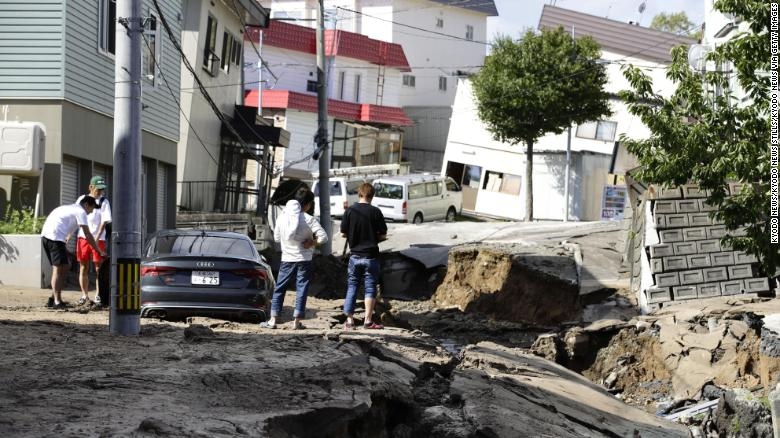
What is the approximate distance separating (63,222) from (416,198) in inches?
1123

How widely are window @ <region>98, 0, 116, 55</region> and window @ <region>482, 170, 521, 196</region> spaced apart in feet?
108

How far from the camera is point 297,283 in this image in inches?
531

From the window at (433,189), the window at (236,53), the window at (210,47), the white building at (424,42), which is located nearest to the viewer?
the window at (210,47)

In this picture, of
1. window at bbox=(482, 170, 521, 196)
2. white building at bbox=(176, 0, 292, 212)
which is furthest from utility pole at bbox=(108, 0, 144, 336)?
window at bbox=(482, 170, 521, 196)

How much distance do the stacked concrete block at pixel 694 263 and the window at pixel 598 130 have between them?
32.9m

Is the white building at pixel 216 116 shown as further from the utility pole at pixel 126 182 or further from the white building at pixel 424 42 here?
the white building at pixel 424 42

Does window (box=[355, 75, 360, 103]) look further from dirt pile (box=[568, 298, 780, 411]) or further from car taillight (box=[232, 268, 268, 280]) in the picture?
car taillight (box=[232, 268, 268, 280])

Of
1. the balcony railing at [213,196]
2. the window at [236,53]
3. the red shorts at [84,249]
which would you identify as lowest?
the red shorts at [84,249]

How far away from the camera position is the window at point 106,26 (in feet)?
70.7

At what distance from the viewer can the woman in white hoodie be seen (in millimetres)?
13297

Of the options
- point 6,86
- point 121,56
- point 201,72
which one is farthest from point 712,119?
point 201,72

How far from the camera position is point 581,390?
12156 millimetres

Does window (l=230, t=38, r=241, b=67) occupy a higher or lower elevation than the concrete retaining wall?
higher

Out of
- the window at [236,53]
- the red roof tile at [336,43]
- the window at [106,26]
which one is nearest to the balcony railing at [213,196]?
the window at [236,53]
